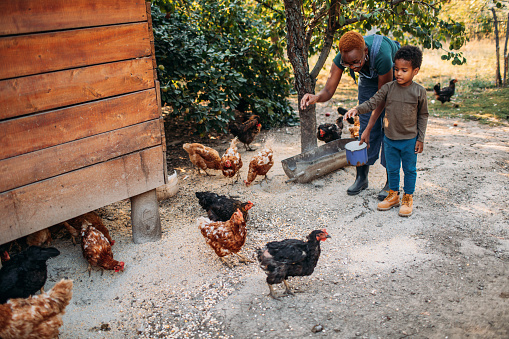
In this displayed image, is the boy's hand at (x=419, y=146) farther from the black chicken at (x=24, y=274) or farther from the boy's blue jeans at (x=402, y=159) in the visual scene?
the black chicken at (x=24, y=274)

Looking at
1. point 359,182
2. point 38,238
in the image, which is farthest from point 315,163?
point 38,238

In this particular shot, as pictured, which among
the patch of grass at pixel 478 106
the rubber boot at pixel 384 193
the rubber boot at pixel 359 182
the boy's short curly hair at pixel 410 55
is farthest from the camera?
the patch of grass at pixel 478 106

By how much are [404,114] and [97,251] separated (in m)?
3.50

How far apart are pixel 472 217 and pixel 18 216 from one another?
4.73 metres

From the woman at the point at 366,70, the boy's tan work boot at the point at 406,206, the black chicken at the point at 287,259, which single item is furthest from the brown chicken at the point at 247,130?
the black chicken at the point at 287,259

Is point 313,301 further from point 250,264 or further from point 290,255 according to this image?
point 250,264

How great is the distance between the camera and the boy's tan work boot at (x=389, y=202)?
466cm

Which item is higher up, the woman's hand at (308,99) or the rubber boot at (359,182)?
the woman's hand at (308,99)

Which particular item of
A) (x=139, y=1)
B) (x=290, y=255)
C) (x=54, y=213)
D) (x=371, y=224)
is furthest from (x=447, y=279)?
(x=139, y=1)

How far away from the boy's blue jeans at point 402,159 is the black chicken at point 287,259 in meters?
1.75

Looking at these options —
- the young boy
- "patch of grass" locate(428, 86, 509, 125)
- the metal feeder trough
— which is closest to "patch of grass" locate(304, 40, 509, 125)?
"patch of grass" locate(428, 86, 509, 125)

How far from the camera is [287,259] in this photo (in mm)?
3223

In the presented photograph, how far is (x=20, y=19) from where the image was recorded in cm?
295

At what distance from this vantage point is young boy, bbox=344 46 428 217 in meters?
4.00
